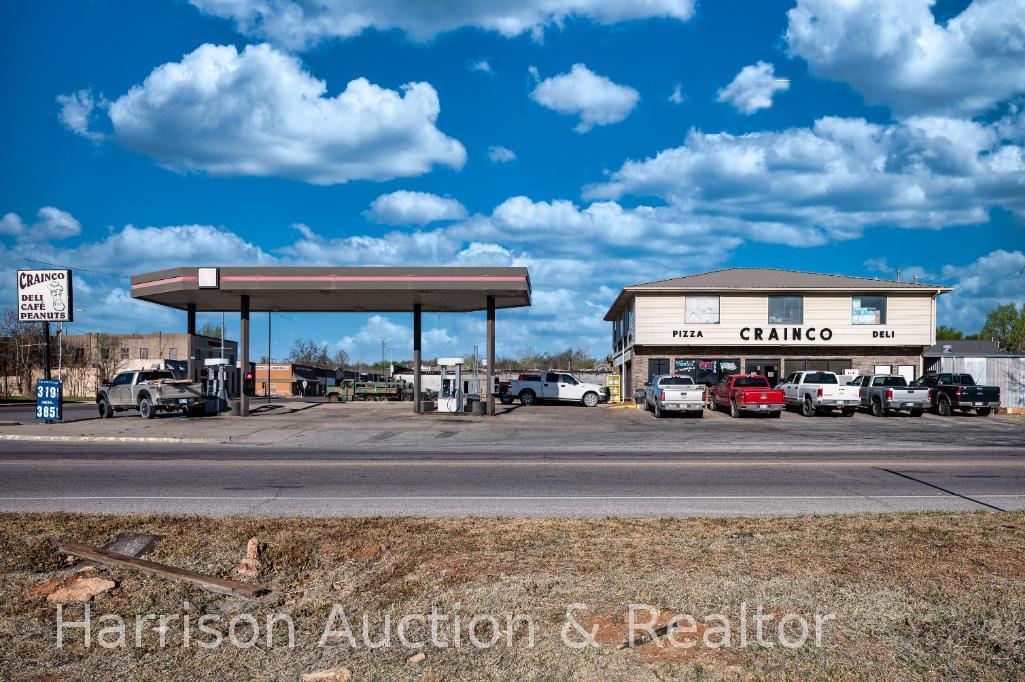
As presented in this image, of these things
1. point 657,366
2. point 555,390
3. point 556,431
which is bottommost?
point 556,431

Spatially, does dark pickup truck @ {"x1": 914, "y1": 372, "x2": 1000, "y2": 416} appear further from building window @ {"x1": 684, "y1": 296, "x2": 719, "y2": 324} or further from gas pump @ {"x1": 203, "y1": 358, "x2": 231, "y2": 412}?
gas pump @ {"x1": 203, "y1": 358, "x2": 231, "y2": 412}

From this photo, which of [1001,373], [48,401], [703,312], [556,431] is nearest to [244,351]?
[48,401]

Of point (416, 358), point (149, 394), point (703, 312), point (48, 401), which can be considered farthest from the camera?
point (703, 312)

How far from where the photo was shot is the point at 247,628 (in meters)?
5.45

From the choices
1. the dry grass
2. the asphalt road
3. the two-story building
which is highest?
the two-story building

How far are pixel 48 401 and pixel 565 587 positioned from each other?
2692 centimetres

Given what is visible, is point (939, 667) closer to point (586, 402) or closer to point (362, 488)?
point (362, 488)

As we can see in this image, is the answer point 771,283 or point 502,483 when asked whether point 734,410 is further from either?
point 502,483

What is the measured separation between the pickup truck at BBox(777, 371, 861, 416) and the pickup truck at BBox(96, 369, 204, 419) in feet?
83.0

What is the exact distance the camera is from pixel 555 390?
41531 mm

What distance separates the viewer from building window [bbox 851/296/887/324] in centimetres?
4316

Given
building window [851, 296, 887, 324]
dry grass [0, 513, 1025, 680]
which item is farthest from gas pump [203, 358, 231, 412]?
building window [851, 296, 887, 324]

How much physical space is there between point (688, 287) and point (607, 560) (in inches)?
1495

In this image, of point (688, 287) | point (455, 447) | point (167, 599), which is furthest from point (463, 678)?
point (688, 287)
